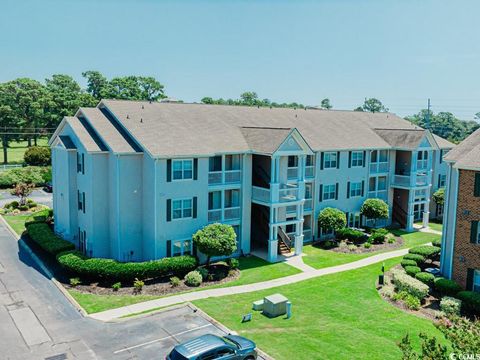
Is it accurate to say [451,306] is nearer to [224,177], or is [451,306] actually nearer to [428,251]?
[428,251]

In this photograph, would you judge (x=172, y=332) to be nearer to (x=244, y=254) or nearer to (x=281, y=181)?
(x=244, y=254)

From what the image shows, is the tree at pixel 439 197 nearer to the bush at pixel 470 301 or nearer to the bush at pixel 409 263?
the bush at pixel 409 263

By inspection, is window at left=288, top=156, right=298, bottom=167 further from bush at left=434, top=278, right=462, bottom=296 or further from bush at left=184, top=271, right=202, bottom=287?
bush at left=434, top=278, right=462, bottom=296

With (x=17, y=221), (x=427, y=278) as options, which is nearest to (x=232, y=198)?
(x=427, y=278)

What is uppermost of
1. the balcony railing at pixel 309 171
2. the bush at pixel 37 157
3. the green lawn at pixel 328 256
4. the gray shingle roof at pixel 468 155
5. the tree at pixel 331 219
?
the gray shingle roof at pixel 468 155

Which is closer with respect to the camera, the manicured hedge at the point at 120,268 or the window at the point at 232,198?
the manicured hedge at the point at 120,268

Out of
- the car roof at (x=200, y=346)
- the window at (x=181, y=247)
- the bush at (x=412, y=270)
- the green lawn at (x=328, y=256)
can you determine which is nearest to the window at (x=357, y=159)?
the green lawn at (x=328, y=256)
